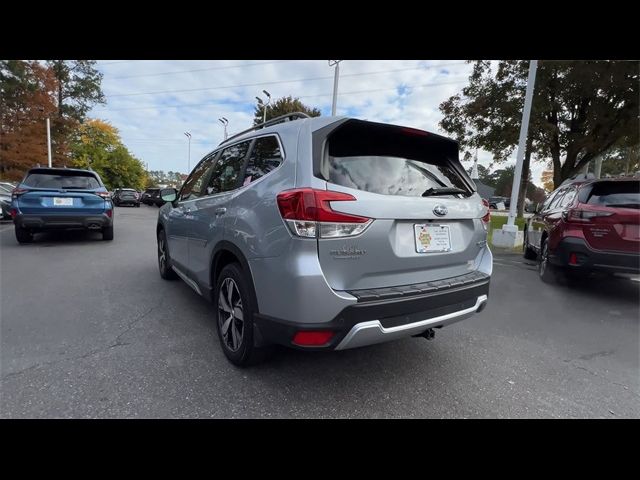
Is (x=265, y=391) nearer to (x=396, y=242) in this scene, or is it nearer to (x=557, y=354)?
(x=396, y=242)

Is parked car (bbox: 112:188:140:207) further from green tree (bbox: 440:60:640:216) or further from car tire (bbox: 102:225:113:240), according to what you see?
green tree (bbox: 440:60:640:216)

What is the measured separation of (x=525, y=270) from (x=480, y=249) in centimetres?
466

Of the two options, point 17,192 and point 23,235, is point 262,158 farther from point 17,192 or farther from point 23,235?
point 23,235

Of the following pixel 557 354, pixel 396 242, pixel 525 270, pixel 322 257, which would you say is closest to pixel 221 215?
pixel 322 257

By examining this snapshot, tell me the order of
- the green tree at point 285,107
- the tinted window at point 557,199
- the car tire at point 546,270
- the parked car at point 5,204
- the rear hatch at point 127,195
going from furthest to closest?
the green tree at point 285,107 < the rear hatch at point 127,195 < the parked car at point 5,204 < the tinted window at point 557,199 < the car tire at point 546,270

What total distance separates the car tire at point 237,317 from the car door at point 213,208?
35cm

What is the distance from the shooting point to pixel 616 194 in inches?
175

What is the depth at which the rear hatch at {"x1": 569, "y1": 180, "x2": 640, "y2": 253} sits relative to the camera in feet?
14.0

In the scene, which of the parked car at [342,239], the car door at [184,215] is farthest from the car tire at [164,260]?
the parked car at [342,239]

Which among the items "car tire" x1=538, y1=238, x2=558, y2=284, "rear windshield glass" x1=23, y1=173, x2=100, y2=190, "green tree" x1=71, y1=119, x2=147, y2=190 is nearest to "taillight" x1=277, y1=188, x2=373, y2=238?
"car tire" x1=538, y1=238, x2=558, y2=284

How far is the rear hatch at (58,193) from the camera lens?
6.76 m

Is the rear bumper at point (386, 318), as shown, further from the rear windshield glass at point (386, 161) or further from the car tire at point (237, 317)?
the rear windshield glass at point (386, 161)

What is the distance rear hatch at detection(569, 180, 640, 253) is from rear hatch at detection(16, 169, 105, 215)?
872cm
